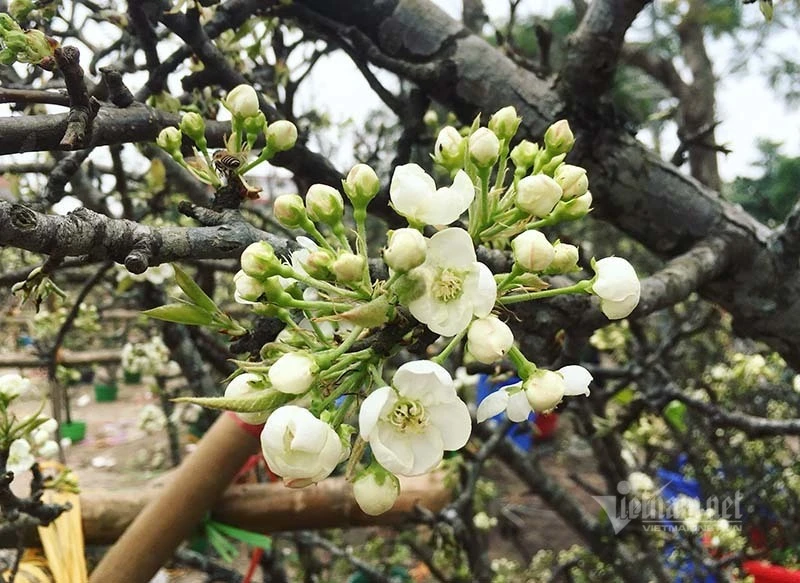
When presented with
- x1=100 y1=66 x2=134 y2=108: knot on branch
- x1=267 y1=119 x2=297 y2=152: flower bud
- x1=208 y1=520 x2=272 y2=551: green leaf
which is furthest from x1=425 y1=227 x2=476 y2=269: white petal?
→ x1=208 y1=520 x2=272 y2=551: green leaf

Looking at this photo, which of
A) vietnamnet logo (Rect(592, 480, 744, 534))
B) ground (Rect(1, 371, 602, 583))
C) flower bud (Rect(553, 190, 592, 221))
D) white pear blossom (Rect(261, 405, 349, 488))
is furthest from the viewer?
ground (Rect(1, 371, 602, 583))

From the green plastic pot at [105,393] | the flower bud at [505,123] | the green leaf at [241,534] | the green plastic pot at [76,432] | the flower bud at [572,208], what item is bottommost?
the green leaf at [241,534]

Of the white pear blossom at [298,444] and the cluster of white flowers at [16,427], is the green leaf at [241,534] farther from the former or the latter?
the white pear blossom at [298,444]

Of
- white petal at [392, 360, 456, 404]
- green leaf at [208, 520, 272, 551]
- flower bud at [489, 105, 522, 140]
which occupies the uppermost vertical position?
flower bud at [489, 105, 522, 140]

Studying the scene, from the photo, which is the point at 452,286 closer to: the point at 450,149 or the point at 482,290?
the point at 482,290

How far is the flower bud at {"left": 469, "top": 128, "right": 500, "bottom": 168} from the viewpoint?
1.52ft

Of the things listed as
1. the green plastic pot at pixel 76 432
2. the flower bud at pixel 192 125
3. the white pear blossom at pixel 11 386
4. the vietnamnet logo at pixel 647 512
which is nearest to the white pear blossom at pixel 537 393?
the flower bud at pixel 192 125

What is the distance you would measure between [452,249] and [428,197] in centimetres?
4

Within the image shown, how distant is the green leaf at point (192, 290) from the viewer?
0.48 m

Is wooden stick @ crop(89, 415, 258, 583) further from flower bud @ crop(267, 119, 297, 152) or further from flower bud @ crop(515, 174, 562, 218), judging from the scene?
flower bud @ crop(515, 174, 562, 218)

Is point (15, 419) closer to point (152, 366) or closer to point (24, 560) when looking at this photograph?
point (24, 560)

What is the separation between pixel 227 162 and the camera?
22.2 inches

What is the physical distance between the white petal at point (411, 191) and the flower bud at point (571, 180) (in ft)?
0.39

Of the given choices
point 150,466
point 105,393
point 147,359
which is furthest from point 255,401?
point 105,393
